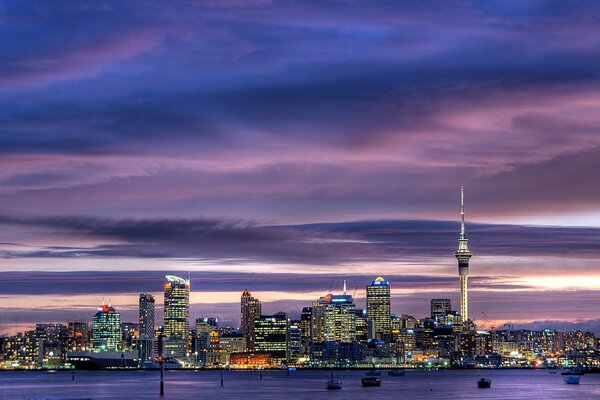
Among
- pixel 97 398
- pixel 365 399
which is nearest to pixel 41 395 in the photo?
pixel 97 398

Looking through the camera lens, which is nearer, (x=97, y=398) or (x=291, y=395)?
(x=97, y=398)

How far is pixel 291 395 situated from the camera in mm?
197875

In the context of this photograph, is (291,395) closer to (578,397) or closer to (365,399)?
(365,399)

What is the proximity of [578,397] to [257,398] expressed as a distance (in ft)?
209

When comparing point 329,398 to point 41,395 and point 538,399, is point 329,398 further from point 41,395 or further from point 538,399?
point 41,395

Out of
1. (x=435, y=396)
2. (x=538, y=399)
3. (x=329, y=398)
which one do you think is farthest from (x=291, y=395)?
(x=538, y=399)

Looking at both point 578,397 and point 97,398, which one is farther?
point 578,397

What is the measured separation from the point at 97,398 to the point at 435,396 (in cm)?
6447

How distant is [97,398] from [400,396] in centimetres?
5786

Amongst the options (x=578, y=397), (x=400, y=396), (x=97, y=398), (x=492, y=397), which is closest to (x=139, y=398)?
(x=97, y=398)

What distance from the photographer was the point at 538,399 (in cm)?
18800

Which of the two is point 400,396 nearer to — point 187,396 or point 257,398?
point 257,398

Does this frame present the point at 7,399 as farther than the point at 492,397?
No

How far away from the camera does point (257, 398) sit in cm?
18625
